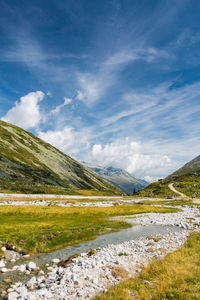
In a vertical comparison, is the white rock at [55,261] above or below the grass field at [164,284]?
below

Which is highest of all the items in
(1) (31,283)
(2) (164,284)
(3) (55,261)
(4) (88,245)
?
(2) (164,284)

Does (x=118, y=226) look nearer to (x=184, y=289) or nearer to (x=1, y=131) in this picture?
(x=184, y=289)

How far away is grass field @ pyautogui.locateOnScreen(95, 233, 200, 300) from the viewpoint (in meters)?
11.3

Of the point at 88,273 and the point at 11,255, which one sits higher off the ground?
the point at 11,255

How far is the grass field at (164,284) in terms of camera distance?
11.3m

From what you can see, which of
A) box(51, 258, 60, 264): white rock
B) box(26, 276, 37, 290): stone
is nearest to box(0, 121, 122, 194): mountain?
box(51, 258, 60, 264): white rock

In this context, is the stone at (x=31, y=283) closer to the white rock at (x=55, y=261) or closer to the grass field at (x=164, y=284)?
the white rock at (x=55, y=261)

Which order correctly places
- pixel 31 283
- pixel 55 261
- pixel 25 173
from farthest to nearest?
pixel 25 173 < pixel 55 261 < pixel 31 283

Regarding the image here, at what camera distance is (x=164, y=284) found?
1234cm

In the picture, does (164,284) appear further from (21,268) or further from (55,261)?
(21,268)

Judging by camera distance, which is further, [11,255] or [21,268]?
[11,255]

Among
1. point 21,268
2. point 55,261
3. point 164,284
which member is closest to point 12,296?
point 21,268

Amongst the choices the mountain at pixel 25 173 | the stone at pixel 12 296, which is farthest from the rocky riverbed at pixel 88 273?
the mountain at pixel 25 173

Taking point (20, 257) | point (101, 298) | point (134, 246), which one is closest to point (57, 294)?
point (101, 298)
